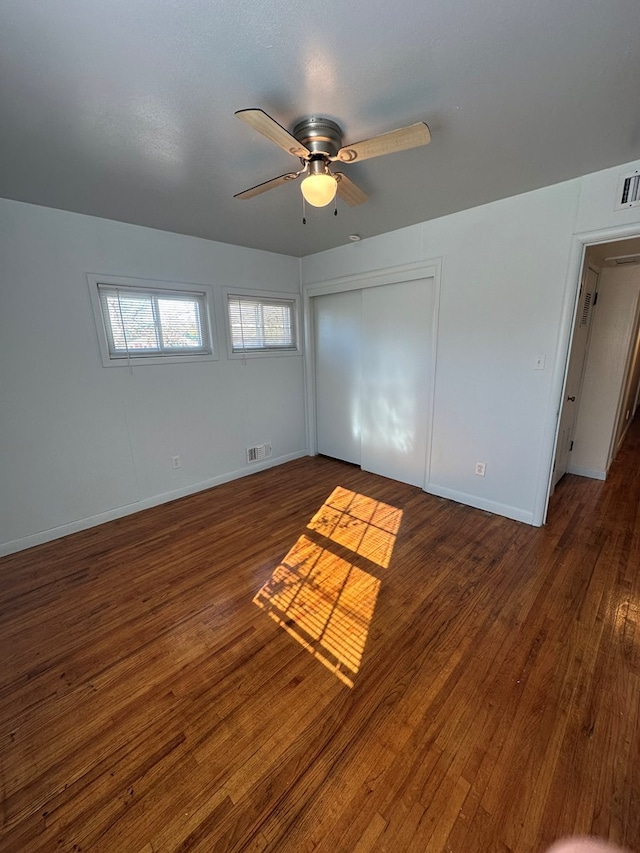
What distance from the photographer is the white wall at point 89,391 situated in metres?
2.44

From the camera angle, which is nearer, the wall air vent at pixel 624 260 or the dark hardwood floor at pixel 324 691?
the dark hardwood floor at pixel 324 691

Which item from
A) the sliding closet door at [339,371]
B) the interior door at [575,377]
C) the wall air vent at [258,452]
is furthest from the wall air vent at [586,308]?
the wall air vent at [258,452]

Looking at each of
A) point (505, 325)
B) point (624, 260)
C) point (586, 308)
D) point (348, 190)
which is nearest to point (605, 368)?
point (586, 308)

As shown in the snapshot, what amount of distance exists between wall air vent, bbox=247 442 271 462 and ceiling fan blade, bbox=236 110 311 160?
2.96m

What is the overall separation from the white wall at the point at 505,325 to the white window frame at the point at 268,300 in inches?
48.9

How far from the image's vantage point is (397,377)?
352 centimetres

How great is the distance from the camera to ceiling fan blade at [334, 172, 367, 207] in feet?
5.67

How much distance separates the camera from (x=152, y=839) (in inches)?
→ 41.3

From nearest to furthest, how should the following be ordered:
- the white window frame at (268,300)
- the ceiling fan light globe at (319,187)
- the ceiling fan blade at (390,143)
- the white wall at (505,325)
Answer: the ceiling fan blade at (390,143) → the ceiling fan light globe at (319,187) → the white wall at (505,325) → the white window frame at (268,300)

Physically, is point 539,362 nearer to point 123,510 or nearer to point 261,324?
point 261,324

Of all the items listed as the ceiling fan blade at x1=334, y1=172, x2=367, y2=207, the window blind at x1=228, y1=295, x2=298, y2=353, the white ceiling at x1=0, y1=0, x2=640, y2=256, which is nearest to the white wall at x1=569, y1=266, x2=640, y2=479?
the white ceiling at x1=0, y1=0, x2=640, y2=256

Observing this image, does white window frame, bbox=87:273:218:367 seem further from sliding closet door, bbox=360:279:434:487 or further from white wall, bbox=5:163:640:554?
sliding closet door, bbox=360:279:434:487

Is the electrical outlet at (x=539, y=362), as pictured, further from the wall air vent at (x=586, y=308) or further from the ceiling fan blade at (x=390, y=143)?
the ceiling fan blade at (x=390, y=143)

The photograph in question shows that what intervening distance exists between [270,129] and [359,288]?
243 centimetres
